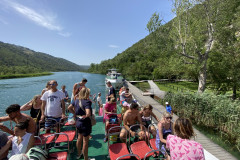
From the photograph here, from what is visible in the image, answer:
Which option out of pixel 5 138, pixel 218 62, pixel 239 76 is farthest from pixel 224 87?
pixel 5 138

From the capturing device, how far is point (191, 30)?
981cm

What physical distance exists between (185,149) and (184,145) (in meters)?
0.05

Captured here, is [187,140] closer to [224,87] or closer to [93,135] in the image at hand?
[93,135]

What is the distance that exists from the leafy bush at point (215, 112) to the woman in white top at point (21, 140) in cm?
672

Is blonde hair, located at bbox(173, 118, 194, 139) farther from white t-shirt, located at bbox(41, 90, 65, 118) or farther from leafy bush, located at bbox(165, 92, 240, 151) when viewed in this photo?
leafy bush, located at bbox(165, 92, 240, 151)

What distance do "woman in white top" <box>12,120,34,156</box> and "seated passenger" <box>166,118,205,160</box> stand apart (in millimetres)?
2528

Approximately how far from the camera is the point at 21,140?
215 cm

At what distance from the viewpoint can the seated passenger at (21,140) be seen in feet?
6.73

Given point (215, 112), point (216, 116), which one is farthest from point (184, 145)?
point (216, 116)

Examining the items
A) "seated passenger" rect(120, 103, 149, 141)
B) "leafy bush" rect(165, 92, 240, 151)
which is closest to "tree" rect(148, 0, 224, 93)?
"leafy bush" rect(165, 92, 240, 151)

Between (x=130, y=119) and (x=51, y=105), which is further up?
(x=51, y=105)

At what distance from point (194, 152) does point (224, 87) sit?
12709 millimetres

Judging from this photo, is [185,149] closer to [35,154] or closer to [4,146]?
[35,154]

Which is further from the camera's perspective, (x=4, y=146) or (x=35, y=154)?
(x=4, y=146)
